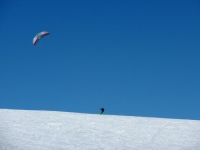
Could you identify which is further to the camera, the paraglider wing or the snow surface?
the paraglider wing

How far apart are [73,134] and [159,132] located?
2.68 meters

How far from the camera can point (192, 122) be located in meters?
14.3

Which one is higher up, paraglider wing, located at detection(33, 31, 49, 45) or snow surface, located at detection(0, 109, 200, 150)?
paraglider wing, located at detection(33, 31, 49, 45)

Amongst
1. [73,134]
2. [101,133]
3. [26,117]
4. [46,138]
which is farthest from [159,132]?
[26,117]

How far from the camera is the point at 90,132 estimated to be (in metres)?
12.6

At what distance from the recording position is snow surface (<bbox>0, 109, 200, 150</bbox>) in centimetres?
1122

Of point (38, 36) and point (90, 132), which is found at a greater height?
point (38, 36)

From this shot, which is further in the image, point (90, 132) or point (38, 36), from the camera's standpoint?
point (38, 36)

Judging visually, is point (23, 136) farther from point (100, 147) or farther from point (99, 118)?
point (99, 118)

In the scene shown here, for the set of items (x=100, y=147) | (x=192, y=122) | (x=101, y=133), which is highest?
(x=192, y=122)

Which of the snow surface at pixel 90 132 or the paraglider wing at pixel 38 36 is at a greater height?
the paraglider wing at pixel 38 36

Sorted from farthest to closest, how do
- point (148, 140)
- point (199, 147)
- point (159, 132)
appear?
point (159, 132) → point (148, 140) → point (199, 147)

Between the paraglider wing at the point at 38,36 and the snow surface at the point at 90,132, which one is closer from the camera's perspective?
the snow surface at the point at 90,132

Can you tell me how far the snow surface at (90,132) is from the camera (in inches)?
442
